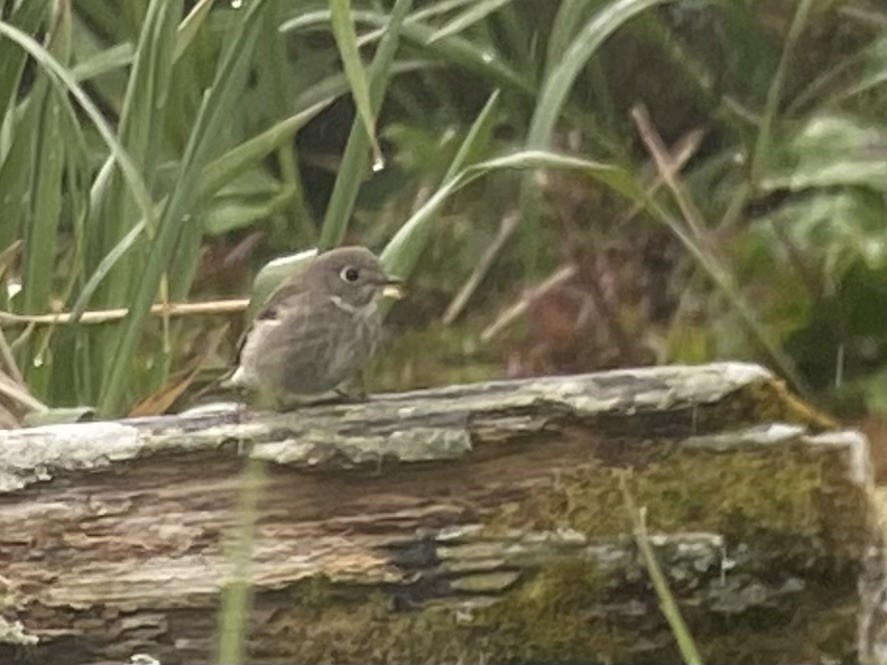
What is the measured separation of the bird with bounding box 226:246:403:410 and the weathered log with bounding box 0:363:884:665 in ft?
0.06

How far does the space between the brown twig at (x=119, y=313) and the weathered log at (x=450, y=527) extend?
6cm

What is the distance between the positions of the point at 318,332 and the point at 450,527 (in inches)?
5.3

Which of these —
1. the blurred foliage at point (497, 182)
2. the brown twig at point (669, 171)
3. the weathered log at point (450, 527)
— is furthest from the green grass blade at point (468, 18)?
the weathered log at point (450, 527)

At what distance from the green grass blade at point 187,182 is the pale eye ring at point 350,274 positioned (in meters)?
0.10

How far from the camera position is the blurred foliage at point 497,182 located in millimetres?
799

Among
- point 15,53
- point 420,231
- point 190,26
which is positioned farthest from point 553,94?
point 15,53

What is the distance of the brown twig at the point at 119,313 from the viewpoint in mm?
802

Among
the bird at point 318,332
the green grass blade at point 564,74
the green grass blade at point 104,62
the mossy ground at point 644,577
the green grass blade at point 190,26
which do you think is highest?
the green grass blade at point 190,26

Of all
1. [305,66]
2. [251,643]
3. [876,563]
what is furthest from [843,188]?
[251,643]

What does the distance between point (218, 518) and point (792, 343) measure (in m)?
0.35

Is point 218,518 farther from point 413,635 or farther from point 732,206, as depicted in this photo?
point 732,206

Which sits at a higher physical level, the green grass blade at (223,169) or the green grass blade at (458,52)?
the green grass blade at (458,52)

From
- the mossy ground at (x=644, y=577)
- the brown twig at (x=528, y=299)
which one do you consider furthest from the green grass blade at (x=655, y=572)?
the brown twig at (x=528, y=299)

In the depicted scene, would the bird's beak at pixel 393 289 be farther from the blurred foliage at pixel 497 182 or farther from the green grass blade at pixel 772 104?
the green grass blade at pixel 772 104
